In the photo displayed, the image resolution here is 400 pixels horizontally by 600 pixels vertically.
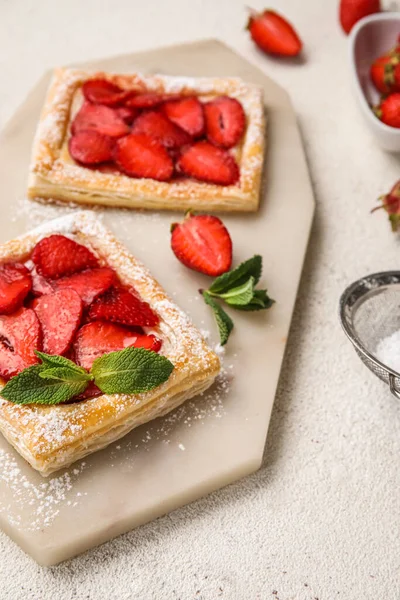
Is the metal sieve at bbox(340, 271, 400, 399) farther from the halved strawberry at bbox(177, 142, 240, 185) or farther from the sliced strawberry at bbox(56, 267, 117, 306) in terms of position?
the sliced strawberry at bbox(56, 267, 117, 306)

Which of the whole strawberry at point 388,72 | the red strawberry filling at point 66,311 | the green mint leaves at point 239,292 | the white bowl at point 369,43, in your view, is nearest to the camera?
the red strawberry filling at point 66,311

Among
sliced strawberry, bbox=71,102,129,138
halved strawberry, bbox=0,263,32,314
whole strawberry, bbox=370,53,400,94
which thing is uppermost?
sliced strawberry, bbox=71,102,129,138

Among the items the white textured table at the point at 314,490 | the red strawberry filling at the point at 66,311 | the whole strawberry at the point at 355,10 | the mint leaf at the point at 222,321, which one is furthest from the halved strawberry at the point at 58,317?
the whole strawberry at the point at 355,10

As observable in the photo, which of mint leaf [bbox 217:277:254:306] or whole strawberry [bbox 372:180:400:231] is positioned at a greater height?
mint leaf [bbox 217:277:254:306]

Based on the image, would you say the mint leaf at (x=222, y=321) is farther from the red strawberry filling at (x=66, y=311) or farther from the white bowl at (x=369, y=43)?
the white bowl at (x=369, y=43)

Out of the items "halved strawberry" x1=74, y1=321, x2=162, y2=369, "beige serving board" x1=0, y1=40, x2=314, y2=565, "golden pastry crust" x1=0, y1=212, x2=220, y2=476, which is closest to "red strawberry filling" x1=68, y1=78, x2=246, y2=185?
"beige serving board" x1=0, y1=40, x2=314, y2=565

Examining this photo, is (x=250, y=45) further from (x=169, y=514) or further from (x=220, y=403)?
(x=169, y=514)

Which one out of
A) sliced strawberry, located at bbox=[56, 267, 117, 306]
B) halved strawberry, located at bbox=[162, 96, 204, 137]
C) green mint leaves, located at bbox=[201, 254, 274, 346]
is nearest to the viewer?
sliced strawberry, located at bbox=[56, 267, 117, 306]
